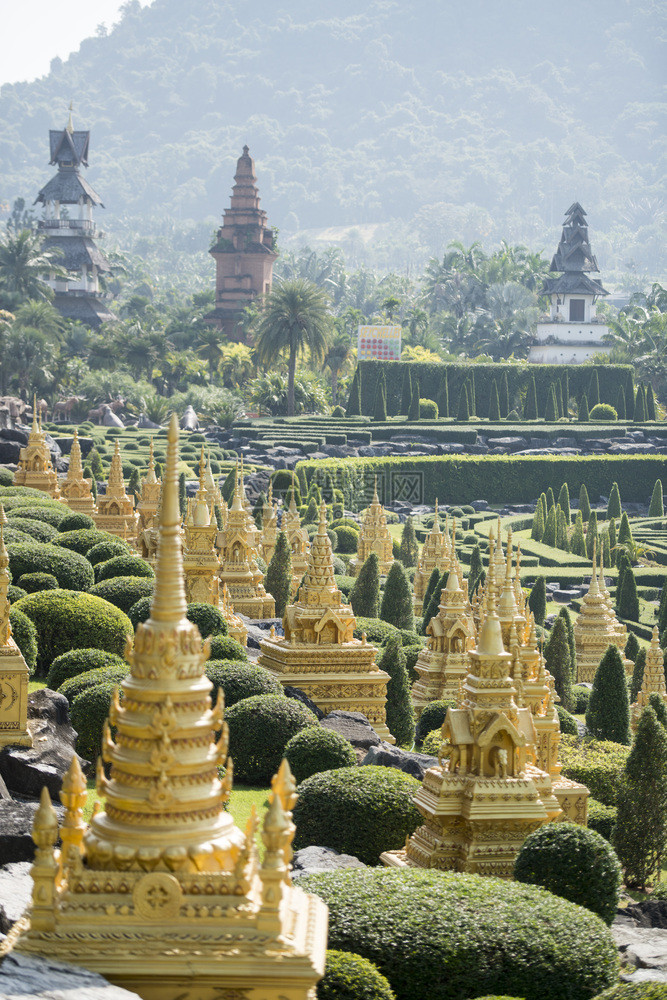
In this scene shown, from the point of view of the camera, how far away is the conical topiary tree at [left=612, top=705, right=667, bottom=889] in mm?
19438

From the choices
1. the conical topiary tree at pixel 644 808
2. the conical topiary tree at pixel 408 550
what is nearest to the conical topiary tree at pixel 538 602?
the conical topiary tree at pixel 408 550

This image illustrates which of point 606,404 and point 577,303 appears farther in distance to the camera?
point 577,303

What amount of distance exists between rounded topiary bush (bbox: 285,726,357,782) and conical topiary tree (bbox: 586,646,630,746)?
11.9 metres

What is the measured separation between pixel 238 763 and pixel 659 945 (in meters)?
7.43

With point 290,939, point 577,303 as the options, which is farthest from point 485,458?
point 290,939

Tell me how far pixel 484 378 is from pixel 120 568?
77.7 metres

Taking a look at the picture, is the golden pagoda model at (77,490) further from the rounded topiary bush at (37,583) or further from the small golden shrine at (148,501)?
the rounded topiary bush at (37,583)

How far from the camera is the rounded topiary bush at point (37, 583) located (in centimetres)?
2777

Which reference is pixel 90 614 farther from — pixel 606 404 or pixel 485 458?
pixel 606 404

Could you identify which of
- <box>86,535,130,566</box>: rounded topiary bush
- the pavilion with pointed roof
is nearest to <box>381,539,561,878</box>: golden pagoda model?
<box>86,535,130,566</box>: rounded topiary bush

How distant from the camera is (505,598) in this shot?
19.6 meters

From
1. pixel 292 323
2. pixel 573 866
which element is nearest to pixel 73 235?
pixel 292 323

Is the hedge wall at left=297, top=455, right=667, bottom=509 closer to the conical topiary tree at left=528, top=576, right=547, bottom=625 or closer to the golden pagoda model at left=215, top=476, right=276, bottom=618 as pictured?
the conical topiary tree at left=528, top=576, right=547, bottom=625

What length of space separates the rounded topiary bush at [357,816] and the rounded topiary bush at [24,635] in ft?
21.4
